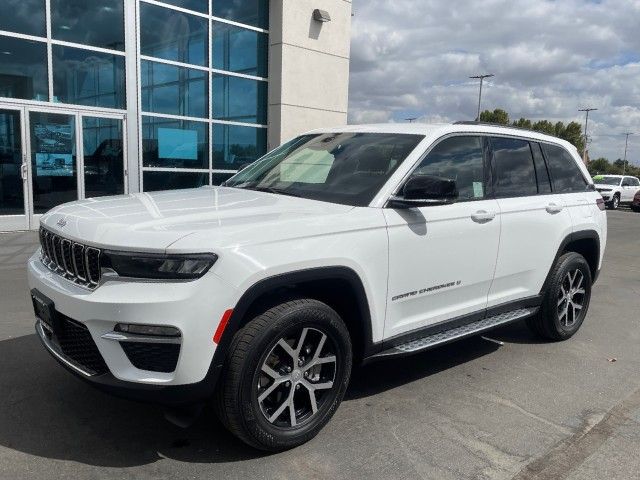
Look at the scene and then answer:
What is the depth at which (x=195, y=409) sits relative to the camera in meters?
2.83

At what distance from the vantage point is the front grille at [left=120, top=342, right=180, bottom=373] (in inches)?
105

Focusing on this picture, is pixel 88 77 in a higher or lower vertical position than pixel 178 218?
higher

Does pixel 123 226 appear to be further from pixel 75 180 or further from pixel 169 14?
pixel 169 14

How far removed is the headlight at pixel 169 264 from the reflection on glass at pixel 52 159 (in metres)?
9.50

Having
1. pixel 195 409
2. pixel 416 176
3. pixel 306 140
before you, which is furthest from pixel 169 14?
pixel 195 409

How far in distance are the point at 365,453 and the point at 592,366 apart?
2.44m

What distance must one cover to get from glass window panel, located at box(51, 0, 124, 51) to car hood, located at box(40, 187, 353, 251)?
908cm

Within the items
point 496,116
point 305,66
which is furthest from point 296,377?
point 496,116

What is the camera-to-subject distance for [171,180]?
43.0 ft

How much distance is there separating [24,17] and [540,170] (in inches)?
391

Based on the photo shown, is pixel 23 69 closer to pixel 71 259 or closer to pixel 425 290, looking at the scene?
pixel 71 259

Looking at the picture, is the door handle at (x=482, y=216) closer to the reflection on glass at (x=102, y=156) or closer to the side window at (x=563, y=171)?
the side window at (x=563, y=171)

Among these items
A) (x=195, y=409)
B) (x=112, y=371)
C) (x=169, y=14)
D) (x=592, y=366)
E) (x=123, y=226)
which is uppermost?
(x=169, y=14)

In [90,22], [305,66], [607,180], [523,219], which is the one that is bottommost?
[607,180]
